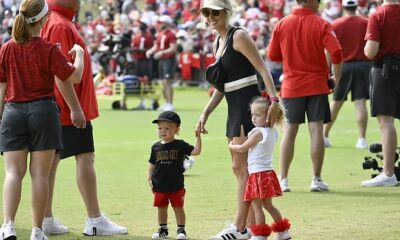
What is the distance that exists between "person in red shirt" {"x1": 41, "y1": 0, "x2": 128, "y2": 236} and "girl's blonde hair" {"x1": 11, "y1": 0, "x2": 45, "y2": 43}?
0.73 meters

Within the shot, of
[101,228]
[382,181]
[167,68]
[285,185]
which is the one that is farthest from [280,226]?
[167,68]

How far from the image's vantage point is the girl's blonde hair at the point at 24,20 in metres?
9.02

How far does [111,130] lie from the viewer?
21641 mm

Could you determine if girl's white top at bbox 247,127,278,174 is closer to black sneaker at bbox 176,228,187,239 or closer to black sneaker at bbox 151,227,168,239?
black sneaker at bbox 176,228,187,239

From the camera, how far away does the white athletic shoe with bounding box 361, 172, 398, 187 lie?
514 inches

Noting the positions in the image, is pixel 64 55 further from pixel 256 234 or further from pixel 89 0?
pixel 89 0

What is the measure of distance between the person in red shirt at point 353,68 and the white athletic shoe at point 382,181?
14.6 feet

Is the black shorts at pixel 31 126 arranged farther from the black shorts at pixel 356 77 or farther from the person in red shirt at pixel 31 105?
the black shorts at pixel 356 77

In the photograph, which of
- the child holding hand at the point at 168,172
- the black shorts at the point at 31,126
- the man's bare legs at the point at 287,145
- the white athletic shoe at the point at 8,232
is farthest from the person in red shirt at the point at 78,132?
the man's bare legs at the point at 287,145

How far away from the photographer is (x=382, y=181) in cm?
1305

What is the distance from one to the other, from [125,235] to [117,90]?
18.6 metres

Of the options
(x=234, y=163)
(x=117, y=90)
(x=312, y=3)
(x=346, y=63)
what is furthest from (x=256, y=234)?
(x=117, y=90)

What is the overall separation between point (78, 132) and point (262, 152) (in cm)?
174

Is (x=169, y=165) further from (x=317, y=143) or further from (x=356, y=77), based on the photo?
(x=356, y=77)
